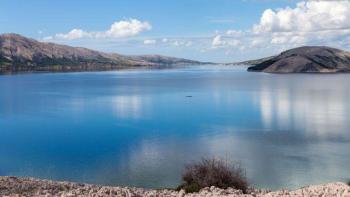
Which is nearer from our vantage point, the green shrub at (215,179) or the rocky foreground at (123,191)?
the rocky foreground at (123,191)

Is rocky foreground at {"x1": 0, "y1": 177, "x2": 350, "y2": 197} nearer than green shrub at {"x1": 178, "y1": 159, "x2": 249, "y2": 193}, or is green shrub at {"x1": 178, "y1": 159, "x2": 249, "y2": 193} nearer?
rocky foreground at {"x1": 0, "y1": 177, "x2": 350, "y2": 197}

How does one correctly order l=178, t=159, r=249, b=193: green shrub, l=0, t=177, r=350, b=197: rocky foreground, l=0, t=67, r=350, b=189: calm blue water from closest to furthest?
l=0, t=177, r=350, b=197: rocky foreground
l=178, t=159, r=249, b=193: green shrub
l=0, t=67, r=350, b=189: calm blue water

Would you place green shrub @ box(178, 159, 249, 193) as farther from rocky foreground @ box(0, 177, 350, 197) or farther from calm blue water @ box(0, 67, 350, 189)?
calm blue water @ box(0, 67, 350, 189)

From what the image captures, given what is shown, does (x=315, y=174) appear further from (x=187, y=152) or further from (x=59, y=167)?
(x=59, y=167)

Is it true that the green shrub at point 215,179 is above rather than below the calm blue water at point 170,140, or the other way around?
above

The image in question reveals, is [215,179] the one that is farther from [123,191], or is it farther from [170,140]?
[170,140]

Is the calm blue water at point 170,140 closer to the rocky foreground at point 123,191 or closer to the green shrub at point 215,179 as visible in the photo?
the green shrub at point 215,179

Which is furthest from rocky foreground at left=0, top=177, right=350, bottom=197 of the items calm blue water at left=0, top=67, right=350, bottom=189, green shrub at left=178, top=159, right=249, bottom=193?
Answer: calm blue water at left=0, top=67, right=350, bottom=189

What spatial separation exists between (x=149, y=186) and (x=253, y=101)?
74.3 meters

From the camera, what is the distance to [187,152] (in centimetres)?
4897

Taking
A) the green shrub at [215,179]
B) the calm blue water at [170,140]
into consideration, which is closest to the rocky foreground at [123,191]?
the green shrub at [215,179]

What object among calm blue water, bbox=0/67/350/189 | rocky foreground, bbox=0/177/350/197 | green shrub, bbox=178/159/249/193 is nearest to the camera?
rocky foreground, bbox=0/177/350/197

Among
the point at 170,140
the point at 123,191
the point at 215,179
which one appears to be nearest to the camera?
the point at 123,191

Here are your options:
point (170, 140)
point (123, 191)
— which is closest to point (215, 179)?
point (123, 191)
